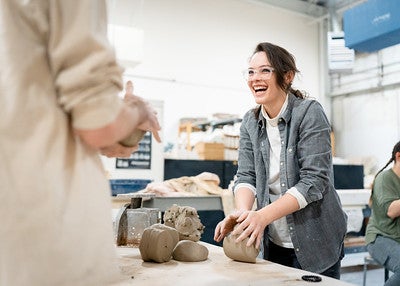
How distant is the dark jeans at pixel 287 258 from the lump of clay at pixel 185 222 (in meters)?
0.33

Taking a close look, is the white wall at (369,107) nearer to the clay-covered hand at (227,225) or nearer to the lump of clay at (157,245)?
the clay-covered hand at (227,225)

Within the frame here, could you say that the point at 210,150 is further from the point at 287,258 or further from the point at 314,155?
the point at 314,155

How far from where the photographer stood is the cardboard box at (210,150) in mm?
5078

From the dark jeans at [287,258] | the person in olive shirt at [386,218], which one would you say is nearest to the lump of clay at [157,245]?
the dark jeans at [287,258]

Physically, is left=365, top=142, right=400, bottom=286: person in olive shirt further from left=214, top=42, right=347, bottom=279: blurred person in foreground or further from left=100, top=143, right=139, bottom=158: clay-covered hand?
left=100, top=143, right=139, bottom=158: clay-covered hand

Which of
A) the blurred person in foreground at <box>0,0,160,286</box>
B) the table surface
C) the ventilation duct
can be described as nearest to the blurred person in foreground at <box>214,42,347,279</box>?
the table surface

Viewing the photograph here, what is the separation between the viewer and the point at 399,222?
9.16 feet

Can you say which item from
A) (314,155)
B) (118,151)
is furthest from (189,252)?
(118,151)

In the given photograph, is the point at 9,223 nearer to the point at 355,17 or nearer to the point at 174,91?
the point at 355,17

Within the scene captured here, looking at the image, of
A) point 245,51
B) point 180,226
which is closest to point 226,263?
point 180,226

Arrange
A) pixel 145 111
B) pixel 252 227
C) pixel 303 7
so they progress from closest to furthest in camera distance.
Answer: pixel 145 111 → pixel 252 227 → pixel 303 7

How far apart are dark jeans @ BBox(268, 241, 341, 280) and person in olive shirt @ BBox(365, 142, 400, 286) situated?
127 cm

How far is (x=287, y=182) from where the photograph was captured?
64.3 inches

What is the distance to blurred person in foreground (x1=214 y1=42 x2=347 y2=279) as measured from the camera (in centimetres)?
152
